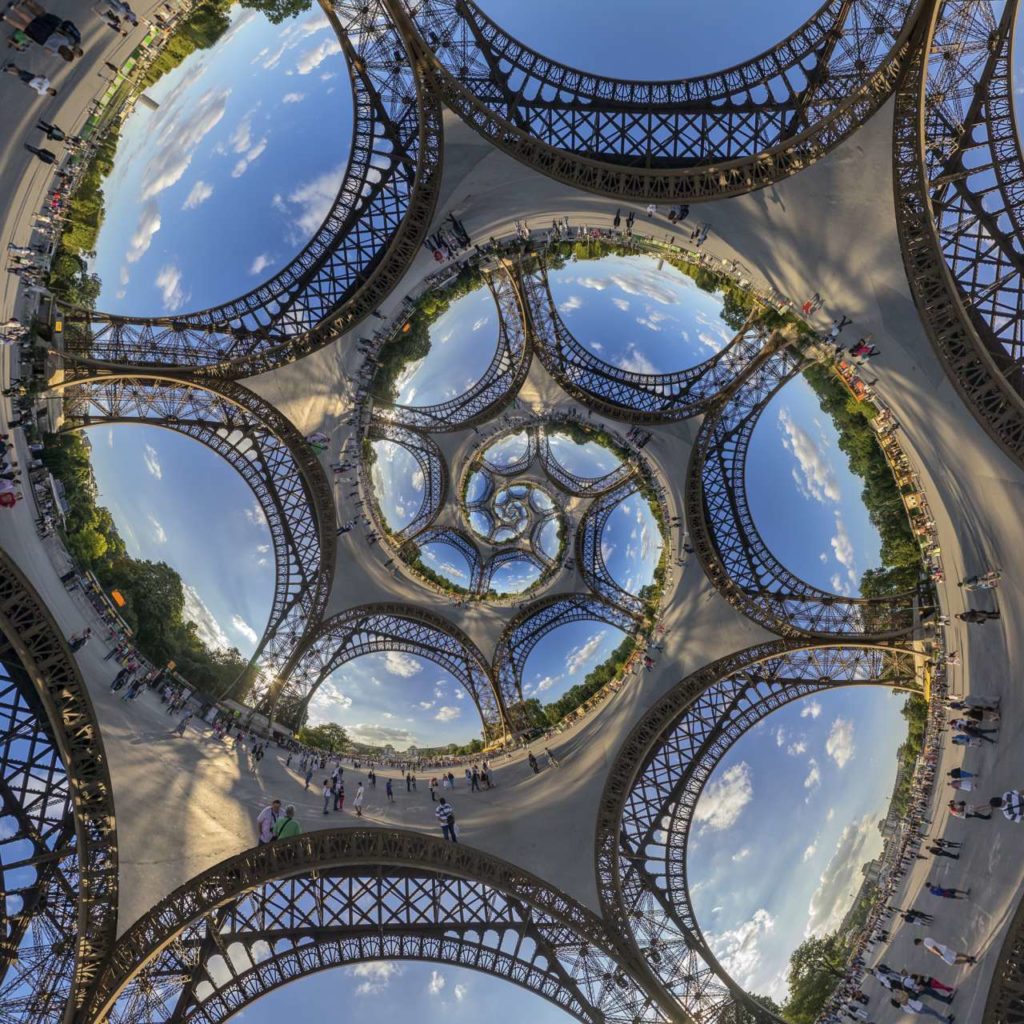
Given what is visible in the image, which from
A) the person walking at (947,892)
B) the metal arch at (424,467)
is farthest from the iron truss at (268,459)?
the person walking at (947,892)

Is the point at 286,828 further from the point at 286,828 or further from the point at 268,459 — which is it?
the point at 268,459

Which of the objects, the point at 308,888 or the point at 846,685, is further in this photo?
the point at 846,685

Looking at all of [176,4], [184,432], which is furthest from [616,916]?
[176,4]

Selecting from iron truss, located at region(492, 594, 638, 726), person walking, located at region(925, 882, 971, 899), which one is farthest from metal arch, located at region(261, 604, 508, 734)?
person walking, located at region(925, 882, 971, 899)

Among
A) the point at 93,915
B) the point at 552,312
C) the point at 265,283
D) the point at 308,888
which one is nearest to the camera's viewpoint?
the point at 93,915

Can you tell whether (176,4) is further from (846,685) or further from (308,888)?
(846,685)

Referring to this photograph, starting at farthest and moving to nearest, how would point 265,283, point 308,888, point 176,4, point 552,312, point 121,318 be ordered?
1. point 552,312
2. point 265,283
3. point 121,318
4. point 308,888
5. point 176,4

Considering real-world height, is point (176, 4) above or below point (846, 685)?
above
